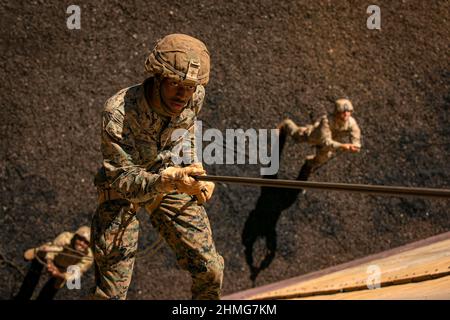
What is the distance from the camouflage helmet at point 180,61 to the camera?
18.6 feet

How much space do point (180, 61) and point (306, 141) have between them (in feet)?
9.11

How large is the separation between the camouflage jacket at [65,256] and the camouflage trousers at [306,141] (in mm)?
1709

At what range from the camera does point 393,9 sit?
28.0 ft

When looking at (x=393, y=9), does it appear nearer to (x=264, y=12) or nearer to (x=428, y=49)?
(x=428, y=49)

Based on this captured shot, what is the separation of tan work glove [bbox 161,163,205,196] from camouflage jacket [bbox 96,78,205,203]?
0.05 m

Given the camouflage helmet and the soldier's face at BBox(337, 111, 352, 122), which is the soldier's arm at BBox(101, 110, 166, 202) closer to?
the camouflage helmet

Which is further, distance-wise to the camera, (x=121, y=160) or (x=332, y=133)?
(x=332, y=133)

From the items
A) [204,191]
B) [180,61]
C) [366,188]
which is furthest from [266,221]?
[366,188]

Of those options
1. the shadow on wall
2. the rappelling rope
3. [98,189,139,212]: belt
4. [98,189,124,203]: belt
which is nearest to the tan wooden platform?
the shadow on wall

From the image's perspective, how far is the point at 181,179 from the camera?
5.64m

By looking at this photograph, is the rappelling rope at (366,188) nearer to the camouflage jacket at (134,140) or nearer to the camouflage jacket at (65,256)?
the camouflage jacket at (134,140)

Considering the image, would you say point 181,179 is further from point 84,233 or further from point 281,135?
point 281,135

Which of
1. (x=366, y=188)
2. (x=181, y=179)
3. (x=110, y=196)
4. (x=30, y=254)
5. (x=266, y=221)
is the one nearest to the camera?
(x=366, y=188)
